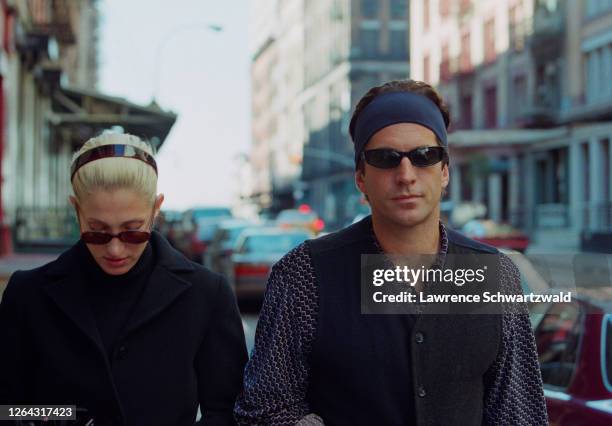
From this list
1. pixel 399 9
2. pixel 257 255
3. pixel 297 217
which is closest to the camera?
pixel 257 255

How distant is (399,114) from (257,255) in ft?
50.1

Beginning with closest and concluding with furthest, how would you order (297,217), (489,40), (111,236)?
(111,236), (297,217), (489,40)

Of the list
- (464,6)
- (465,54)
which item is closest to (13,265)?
(464,6)

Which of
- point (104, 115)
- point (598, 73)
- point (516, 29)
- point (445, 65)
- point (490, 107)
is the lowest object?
point (104, 115)

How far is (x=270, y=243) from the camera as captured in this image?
60.5ft

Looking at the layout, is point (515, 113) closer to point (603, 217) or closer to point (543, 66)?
point (543, 66)

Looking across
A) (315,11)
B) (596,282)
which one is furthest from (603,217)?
(315,11)

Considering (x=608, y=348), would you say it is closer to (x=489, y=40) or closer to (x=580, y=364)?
(x=580, y=364)

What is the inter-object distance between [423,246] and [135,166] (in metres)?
0.86

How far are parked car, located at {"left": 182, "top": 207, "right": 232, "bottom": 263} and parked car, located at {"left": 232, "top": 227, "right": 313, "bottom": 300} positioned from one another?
7.92 metres

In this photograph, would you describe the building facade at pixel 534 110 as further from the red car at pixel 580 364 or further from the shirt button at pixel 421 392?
the shirt button at pixel 421 392

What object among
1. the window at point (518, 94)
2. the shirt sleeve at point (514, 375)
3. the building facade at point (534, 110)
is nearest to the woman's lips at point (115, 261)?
the shirt sleeve at point (514, 375)

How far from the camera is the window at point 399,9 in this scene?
8850 centimetres

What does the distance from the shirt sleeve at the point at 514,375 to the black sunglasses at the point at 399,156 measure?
1.30ft
